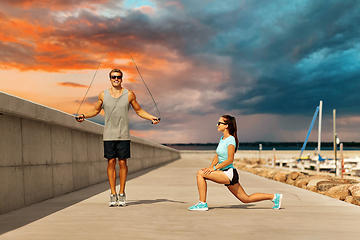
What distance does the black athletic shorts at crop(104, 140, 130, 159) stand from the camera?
6.25m

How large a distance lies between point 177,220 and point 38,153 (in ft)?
10.4

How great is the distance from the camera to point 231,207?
21.0ft

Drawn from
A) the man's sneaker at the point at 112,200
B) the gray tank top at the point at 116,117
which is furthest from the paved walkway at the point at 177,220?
the gray tank top at the point at 116,117

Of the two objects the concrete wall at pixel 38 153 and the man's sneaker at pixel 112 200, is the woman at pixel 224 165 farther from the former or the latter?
the concrete wall at pixel 38 153

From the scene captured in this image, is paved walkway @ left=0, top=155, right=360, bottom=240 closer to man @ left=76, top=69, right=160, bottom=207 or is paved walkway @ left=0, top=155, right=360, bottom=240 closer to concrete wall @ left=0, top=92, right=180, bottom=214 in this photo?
concrete wall @ left=0, top=92, right=180, bottom=214

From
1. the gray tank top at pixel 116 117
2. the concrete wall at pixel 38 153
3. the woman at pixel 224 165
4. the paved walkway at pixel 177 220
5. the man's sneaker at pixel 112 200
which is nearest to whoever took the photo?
the paved walkway at pixel 177 220

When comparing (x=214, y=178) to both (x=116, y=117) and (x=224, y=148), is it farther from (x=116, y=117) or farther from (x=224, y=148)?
(x=116, y=117)

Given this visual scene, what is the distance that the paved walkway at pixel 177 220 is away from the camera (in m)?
4.27

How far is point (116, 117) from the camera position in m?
6.27

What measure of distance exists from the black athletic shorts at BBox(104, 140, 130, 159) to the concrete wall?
4.44 feet

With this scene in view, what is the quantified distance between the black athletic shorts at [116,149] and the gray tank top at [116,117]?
0.27 feet

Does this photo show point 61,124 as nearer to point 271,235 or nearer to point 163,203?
→ point 163,203

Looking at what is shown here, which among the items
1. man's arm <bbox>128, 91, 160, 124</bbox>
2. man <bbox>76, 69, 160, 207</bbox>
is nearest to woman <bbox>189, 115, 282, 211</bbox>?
man <bbox>76, 69, 160, 207</bbox>

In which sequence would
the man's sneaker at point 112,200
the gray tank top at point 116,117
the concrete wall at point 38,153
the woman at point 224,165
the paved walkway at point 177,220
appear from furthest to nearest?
the man's sneaker at point 112,200 < the gray tank top at point 116,117 < the concrete wall at point 38,153 < the woman at point 224,165 < the paved walkway at point 177,220
